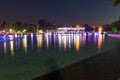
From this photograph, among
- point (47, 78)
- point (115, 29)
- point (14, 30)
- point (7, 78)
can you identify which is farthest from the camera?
point (14, 30)

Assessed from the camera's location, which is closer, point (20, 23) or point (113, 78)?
point (113, 78)

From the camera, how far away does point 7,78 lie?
16484 mm

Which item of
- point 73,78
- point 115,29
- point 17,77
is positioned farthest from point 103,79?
point 115,29

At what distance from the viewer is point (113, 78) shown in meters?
14.5

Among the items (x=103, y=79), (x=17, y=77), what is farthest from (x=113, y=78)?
(x=17, y=77)

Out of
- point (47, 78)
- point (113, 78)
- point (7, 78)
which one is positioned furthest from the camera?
point (7, 78)

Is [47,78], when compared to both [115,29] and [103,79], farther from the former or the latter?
[115,29]

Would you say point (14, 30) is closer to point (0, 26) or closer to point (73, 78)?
point (0, 26)

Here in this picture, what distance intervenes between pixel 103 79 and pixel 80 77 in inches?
55.3

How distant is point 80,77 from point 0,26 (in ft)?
511

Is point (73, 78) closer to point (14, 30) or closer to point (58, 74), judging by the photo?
point (58, 74)

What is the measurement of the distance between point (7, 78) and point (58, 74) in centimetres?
319

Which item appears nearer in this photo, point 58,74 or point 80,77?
point 80,77

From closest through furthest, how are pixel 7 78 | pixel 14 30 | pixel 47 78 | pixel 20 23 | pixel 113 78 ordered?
pixel 113 78 → pixel 47 78 → pixel 7 78 → pixel 14 30 → pixel 20 23
